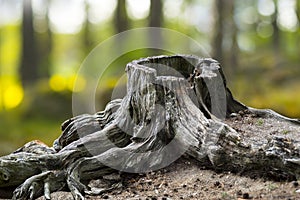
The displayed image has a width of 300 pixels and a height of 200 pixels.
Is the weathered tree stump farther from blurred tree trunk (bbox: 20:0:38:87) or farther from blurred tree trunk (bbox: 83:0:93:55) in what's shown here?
blurred tree trunk (bbox: 83:0:93:55)

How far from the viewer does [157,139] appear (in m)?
4.54

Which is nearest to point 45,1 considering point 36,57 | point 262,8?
point 36,57

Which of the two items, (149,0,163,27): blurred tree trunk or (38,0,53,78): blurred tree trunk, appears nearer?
(149,0,163,27): blurred tree trunk

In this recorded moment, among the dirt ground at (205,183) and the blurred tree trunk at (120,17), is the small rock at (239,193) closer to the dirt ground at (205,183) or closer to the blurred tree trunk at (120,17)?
the dirt ground at (205,183)

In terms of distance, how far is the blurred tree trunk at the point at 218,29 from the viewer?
1267 cm

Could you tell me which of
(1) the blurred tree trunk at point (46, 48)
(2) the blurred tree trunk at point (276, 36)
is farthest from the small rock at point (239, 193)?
(1) the blurred tree trunk at point (46, 48)

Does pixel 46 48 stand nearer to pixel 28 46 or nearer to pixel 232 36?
pixel 28 46

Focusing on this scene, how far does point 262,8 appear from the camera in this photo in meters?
28.2

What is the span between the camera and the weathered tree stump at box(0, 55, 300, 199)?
4188 mm

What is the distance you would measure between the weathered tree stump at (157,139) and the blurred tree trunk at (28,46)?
1482 cm

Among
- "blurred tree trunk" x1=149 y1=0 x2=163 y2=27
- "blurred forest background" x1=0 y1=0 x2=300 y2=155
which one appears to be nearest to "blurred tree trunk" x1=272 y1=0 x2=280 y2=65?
"blurred forest background" x1=0 y1=0 x2=300 y2=155

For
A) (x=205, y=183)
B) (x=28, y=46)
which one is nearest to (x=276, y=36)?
(x=28, y=46)

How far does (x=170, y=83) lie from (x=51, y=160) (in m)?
1.40

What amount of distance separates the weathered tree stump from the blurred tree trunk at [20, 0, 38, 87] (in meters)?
14.8
